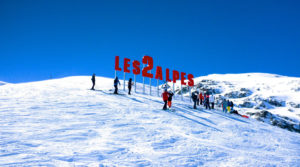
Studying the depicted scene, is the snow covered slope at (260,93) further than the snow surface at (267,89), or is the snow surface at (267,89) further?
the snow surface at (267,89)

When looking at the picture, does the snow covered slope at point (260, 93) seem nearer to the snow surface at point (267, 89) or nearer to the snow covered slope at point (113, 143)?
the snow surface at point (267, 89)

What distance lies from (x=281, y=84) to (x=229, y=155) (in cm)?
14070

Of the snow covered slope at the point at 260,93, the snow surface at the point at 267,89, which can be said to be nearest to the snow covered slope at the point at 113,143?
the snow covered slope at the point at 260,93

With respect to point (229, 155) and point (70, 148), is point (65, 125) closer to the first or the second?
point (70, 148)

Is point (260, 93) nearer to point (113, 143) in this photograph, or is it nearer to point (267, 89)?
point (267, 89)

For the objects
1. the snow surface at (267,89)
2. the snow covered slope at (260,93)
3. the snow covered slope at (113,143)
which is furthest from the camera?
the snow surface at (267,89)

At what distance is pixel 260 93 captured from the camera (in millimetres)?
113312

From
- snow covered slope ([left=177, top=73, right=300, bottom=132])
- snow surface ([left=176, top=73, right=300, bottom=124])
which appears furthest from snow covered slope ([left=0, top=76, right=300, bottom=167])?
snow surface ([left=176, top=73, right=300, bottom=124])

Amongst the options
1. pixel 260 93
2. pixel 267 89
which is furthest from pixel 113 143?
pixel 267 89

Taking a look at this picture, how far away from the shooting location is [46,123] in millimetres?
9141

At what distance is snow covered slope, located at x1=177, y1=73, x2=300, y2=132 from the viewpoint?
93000 mm

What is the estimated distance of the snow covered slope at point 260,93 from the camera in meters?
93.0

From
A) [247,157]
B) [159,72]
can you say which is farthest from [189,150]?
[159,72]

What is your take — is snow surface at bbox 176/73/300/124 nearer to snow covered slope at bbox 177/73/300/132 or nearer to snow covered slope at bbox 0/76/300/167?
snow covered slope at bbox 177/73/300/132
